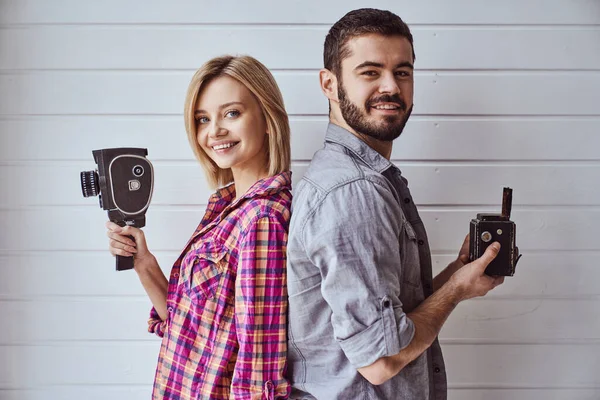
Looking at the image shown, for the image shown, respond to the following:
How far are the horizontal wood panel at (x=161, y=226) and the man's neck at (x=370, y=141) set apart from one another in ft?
2.03

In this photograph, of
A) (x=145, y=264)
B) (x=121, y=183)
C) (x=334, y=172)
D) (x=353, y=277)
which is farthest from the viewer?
(x=145, y=264)

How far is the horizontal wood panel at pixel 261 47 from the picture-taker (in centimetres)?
211

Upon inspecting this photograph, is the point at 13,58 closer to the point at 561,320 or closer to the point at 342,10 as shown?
the point at 342,10

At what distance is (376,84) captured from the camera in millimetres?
1521

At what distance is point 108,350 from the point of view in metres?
2.20

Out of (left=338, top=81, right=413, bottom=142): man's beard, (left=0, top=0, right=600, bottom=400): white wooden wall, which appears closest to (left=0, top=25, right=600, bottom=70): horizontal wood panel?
(left=0, top=0, right=600, bottom=400): white wooden wall

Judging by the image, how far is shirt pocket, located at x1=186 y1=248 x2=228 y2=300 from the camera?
1580 millimetres

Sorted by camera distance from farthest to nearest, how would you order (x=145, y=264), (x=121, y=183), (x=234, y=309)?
(x=145, y=264) → (x=121, y=183) → (x=234, y=309)

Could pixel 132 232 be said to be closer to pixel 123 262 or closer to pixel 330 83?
pixel 123 262

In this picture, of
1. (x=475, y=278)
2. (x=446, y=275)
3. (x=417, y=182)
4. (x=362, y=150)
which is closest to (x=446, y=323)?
(x=446, y=275)

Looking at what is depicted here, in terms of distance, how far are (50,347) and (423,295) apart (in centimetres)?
151

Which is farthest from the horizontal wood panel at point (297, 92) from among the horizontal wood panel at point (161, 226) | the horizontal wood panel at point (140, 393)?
the horizontal wood panel at point (140, 393)

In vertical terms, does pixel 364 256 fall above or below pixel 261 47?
below

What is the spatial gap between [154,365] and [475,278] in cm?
132
